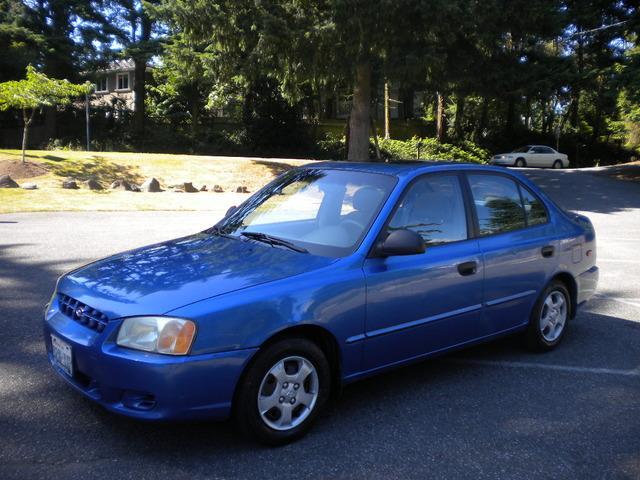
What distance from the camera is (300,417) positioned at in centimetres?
350

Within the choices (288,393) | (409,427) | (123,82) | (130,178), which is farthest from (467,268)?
(123,82)

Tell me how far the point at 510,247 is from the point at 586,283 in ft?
4.40

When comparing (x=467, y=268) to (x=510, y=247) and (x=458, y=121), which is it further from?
(x=458, y=121)

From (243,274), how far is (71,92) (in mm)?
20323

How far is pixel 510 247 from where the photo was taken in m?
4.71

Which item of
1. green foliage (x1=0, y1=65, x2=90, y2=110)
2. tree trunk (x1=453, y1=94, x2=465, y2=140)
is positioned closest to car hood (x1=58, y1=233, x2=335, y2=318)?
green foliage (x1=0, y1=65, x2=90, y2=110)

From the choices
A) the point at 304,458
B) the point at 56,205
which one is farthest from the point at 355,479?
the point at 56,205

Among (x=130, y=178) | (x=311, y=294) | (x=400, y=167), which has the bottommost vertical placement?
(x=311, y=294)

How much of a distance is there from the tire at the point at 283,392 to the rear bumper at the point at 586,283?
297 cm

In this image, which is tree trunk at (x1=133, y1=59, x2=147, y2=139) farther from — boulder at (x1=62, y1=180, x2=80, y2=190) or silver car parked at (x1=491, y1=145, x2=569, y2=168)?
silver car parked at (x1=491, y1=145, x2=569, y2=168)

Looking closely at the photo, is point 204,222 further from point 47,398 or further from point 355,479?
point 355,479

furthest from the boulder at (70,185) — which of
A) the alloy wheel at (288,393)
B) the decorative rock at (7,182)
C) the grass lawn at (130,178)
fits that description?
the alloy wheel at (288,393)

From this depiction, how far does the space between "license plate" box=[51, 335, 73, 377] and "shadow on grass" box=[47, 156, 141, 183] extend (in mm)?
18129

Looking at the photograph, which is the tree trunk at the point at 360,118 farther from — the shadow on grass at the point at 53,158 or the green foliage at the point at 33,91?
the shadow on grass at the point at 53,158
